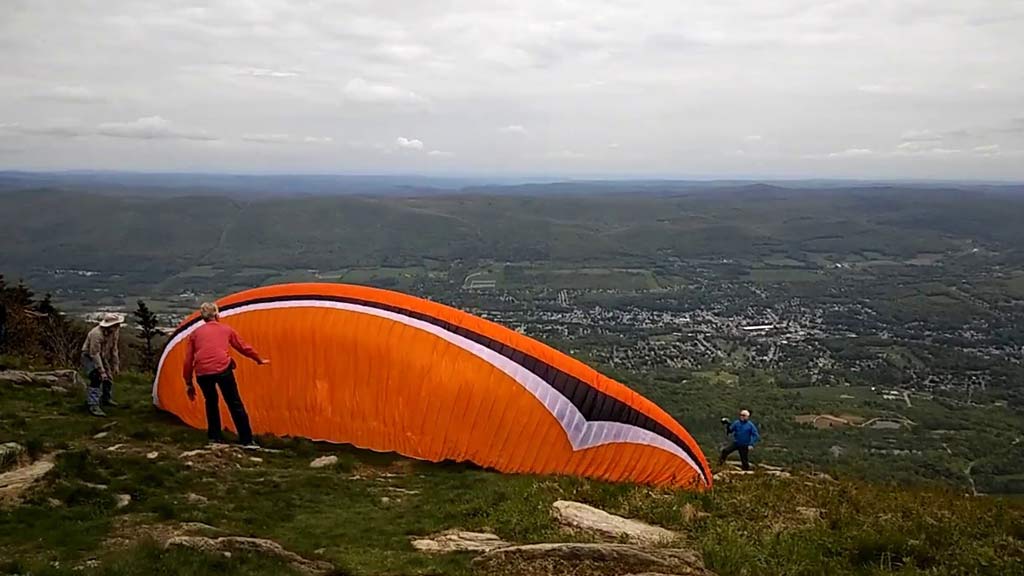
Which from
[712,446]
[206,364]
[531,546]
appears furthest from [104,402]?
[712,446]

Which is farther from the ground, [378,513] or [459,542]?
[459,542]

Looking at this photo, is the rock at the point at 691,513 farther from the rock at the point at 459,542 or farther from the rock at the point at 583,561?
the rock at the point at 459,542

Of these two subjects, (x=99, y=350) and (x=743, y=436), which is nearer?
(x=99, y=350)

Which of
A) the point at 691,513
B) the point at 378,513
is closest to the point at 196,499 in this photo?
the point at 378,513

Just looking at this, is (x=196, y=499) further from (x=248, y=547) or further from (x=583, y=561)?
(x=583, y=561)

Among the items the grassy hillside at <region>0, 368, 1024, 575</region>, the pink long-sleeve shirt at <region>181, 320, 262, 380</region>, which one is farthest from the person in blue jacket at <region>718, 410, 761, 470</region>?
the pink long-sleeve shirt at <region>181, 320, 262, 380</region>

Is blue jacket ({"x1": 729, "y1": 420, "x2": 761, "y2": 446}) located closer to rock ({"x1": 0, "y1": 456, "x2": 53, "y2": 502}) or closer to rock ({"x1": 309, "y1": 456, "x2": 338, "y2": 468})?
rock ({"x1": 309, "y1": 456, "x2": 338, "y2": 468})

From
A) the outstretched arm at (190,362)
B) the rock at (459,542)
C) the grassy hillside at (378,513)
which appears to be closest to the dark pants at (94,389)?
the grassy hillside at (378,513)
